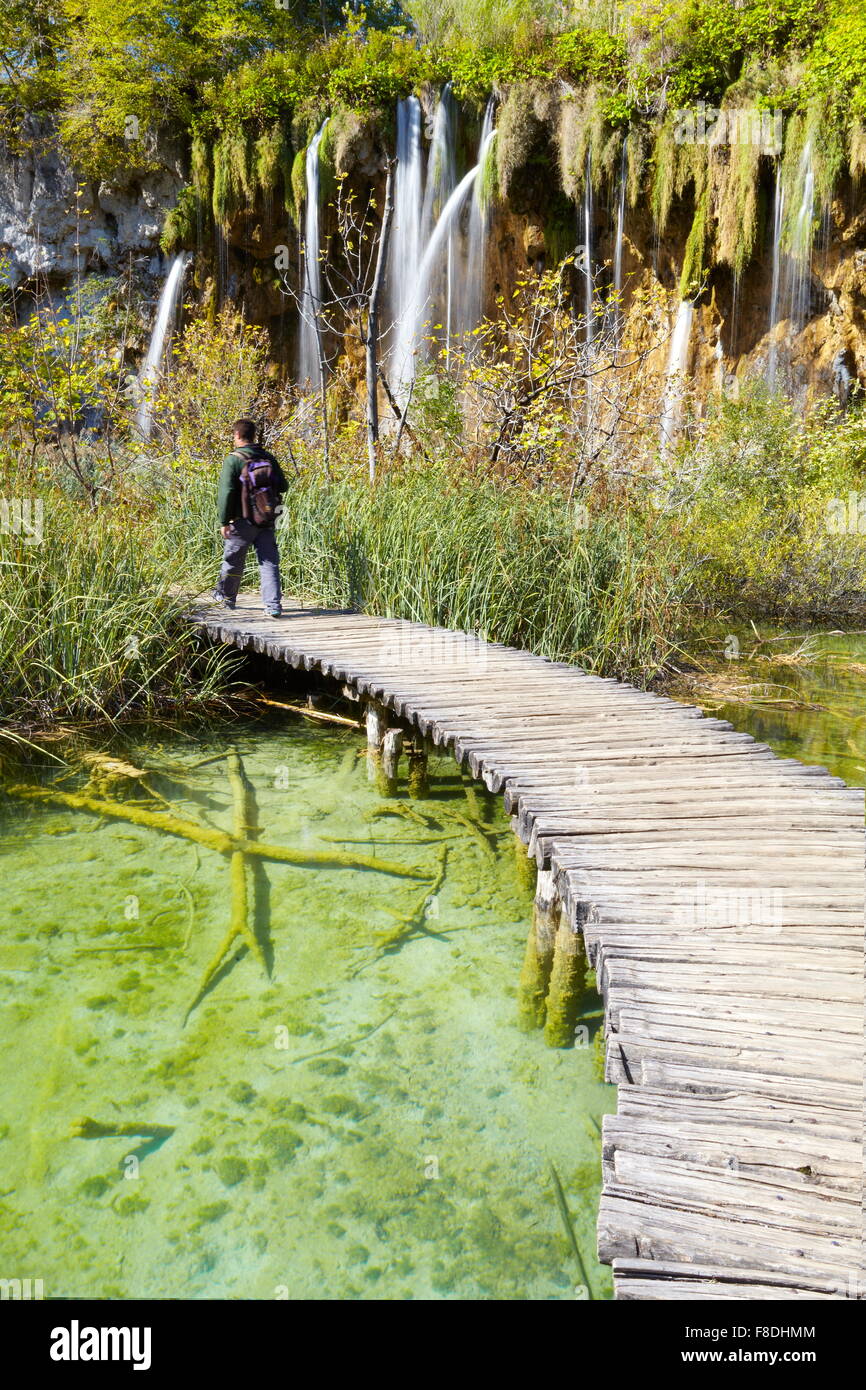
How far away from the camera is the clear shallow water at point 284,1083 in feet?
8.09

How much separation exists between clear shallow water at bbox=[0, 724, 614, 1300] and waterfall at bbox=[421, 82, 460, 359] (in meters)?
14.9

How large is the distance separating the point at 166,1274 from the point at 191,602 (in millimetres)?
4966

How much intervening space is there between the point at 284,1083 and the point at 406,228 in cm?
1723

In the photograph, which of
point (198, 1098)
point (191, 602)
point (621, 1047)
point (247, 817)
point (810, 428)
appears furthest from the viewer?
point (810, 428)

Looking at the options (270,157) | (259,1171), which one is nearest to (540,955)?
(259,1171)

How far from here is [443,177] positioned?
17234 mm

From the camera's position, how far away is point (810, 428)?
1401 cm

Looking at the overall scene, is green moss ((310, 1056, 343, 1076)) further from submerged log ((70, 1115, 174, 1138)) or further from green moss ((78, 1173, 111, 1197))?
green moss ((78, 1173, 111, 1197))

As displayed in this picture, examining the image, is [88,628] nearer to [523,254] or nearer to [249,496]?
[249,496]

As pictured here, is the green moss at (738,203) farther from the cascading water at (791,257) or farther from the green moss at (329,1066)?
the green moss at (329,1066)

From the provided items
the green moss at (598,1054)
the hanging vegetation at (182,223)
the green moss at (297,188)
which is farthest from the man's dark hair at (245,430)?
the hanging vegetation at (182,223)

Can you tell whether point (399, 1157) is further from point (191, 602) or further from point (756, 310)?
point (756, 310)

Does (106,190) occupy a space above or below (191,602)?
above

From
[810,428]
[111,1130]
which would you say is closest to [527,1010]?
[111,1130]
